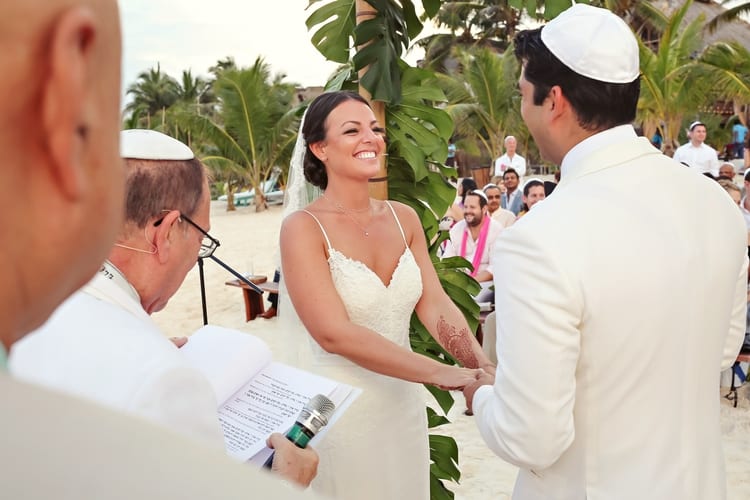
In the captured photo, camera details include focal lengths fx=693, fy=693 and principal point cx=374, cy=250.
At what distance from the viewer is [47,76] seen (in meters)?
0.34

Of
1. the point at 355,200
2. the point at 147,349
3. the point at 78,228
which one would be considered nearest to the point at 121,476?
the point at 78,228

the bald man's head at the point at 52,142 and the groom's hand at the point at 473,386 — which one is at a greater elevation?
the bald man's head at the point at 52,142

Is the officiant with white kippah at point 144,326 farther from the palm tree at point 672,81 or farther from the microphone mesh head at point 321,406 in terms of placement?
the palm tree at point 672,81

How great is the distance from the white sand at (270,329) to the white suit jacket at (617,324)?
0.13 m

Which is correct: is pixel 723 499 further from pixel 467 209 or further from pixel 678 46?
pixel 678 46

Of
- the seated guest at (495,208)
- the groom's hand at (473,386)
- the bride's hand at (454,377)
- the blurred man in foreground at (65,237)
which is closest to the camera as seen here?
the blurred man in foreground at (65,237)

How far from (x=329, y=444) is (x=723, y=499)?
1.37m

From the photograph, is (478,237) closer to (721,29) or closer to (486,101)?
(486,101)

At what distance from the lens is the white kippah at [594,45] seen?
1640 mm

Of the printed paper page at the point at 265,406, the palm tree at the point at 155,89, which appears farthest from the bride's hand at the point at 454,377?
the palm tree at the point at 155,89

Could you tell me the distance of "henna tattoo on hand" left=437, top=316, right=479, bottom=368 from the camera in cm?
256

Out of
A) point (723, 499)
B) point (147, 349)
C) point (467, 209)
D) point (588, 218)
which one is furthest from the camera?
point (467, 209)

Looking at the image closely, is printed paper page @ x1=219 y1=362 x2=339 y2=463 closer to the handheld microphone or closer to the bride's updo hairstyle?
the handheld microphone

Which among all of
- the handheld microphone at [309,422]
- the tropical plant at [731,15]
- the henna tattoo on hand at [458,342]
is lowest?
the henna tattoo on hand at [458,342]
